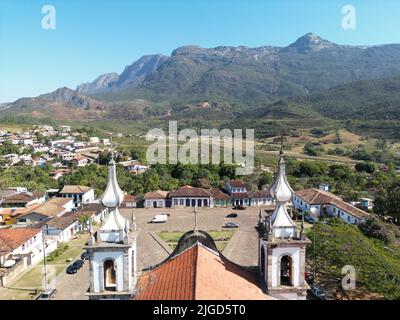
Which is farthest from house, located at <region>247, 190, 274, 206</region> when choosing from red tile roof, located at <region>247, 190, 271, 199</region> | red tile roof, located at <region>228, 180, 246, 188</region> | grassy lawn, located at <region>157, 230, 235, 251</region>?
grassy lawn, located at <region>157, 230, 235, 251</region>

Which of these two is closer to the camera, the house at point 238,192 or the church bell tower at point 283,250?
the church bell tower at point 283,250

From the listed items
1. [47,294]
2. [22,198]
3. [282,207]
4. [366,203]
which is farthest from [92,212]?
[282,207]

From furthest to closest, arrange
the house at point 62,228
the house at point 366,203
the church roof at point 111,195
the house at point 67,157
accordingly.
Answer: the house at point 67,157 < the house at point 366,203 < the house at point 62,228 < the church roof at point 111,195

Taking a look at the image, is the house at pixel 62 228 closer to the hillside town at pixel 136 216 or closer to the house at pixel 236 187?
the hillside town at pixel 136 216

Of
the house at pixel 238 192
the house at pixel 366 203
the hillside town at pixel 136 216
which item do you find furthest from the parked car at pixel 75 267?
the house at pixel 366 203

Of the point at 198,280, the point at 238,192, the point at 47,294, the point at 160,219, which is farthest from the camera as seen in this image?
the point at 238,192

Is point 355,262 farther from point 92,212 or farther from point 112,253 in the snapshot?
point 92,212
